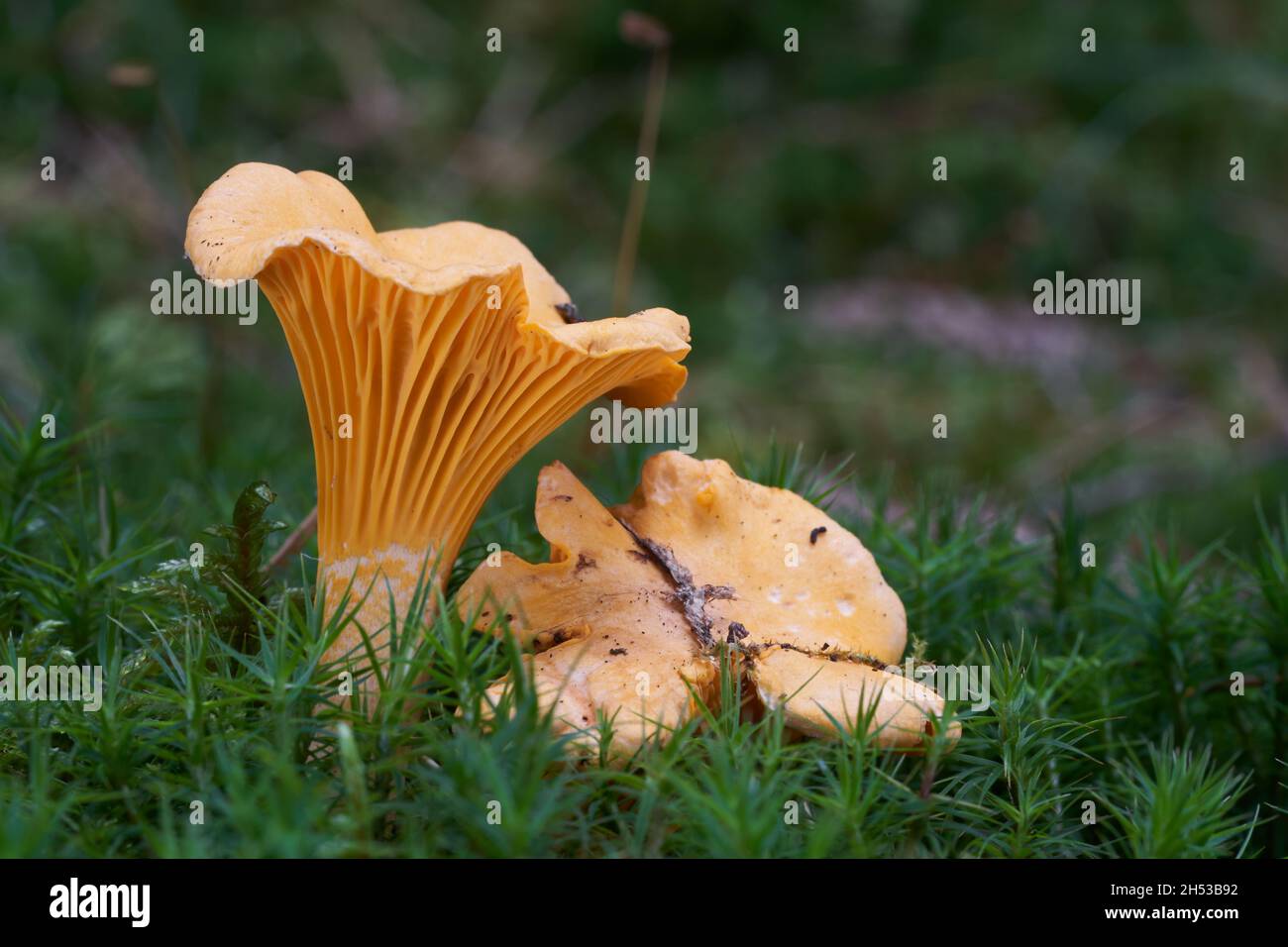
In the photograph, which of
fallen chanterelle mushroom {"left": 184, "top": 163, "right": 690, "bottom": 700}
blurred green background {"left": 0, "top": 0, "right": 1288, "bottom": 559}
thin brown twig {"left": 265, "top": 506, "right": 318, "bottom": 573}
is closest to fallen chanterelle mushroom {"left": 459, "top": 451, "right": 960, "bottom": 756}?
fallen chanterelle mushroom {"left": 184, "top": 163, "right": 690, "bottom": 700}

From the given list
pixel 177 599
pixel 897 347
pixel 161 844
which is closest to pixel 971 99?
pixel 897 347

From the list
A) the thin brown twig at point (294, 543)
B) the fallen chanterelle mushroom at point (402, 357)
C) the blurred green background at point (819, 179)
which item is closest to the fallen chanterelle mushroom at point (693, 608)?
the fallen chanterelle mushroom at point (402, 357)

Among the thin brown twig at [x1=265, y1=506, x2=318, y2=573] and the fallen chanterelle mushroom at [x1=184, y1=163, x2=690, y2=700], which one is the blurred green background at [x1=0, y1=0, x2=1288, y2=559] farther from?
the fallen chanterelle mushroom at [x1=184, y1=163, x2=690, y2=700]

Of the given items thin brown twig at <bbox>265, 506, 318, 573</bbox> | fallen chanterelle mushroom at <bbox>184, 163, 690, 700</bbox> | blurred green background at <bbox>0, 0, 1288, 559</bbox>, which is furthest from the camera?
blurred green background at <bbox>0, 0, 1288, 559</bbox>

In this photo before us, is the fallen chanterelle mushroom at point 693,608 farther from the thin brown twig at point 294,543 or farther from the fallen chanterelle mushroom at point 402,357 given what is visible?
the thin brown twig at point 294,543

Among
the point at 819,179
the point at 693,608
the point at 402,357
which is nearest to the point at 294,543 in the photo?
the point at 402,357

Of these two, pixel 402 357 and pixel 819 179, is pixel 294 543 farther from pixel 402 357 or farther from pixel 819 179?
pixel 819 179
